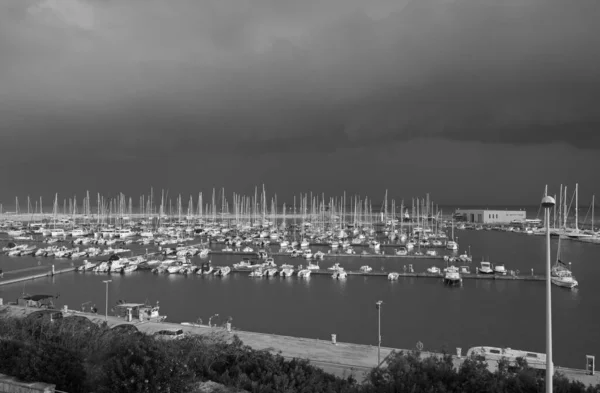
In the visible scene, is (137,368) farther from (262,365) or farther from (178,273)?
(178,273)

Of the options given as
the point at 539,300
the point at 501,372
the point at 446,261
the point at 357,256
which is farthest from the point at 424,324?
the point at 357,256

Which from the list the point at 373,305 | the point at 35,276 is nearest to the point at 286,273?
the point at 373,305

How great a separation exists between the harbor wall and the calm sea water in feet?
74.2

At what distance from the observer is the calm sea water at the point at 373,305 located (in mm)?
34062

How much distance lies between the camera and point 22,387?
514 inches

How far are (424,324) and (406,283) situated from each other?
658 inches

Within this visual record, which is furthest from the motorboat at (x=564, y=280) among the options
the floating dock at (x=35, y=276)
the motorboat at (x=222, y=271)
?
the floating dock at (x=35, y=276)

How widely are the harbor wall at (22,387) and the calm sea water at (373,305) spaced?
22626 millimetres

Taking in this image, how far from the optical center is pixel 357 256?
258ft

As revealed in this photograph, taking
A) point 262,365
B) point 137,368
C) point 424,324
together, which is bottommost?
point 424,324

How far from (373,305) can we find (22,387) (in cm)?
Result: 3431

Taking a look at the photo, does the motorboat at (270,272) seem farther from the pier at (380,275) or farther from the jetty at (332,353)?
the jetty at (332,353)

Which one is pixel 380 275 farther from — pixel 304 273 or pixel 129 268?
pixel 129 268

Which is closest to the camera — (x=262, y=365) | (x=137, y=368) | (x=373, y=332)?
(x=137, y=368)
